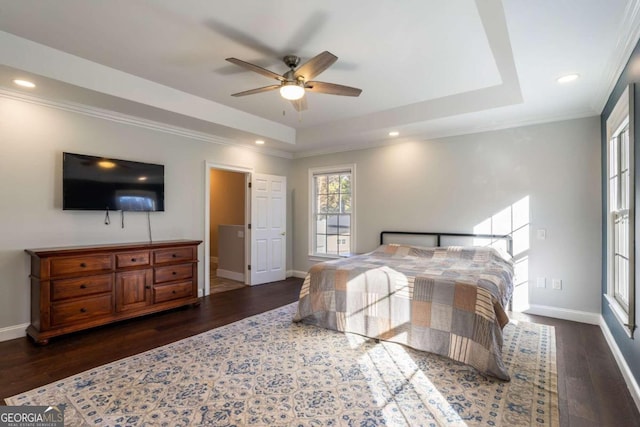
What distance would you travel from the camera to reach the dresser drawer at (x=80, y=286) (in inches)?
121

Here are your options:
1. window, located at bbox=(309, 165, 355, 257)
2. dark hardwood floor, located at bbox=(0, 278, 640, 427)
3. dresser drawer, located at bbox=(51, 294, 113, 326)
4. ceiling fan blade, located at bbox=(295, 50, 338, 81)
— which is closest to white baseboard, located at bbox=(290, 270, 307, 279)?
window, located at bbox=(309, 165, 355, 257)

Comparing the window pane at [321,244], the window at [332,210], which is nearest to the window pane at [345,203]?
the window at [332,210]

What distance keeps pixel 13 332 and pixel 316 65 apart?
12.7 feet

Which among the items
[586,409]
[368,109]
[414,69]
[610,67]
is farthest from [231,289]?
[610,67]

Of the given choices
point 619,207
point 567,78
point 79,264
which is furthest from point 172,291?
point 619,207

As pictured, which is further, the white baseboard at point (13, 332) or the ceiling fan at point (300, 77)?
the white baseboard at point (13, 332)

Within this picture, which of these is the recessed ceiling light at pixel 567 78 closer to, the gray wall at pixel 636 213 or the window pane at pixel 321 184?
the gray wall at pixel 636 213

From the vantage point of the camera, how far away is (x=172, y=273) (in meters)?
4.02

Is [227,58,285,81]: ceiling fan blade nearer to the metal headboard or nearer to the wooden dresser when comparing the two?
the wooden dresser

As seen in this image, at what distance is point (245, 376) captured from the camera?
7.87ft

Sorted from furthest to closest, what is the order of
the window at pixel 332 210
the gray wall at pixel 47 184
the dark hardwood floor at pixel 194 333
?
the window at pixel 332 210 → the gray wall at pixel 47 184 → the dark hardwood floor at pixel 194 333

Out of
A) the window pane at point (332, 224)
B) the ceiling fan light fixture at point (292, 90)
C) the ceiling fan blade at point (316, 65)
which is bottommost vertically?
the window pane at point (332, 224)

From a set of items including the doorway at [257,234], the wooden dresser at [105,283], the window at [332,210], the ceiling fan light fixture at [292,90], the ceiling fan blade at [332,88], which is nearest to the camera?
the ceiling fan light fixture at [292,90]

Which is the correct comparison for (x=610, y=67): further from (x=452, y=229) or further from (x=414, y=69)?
(x=452, y=229)
